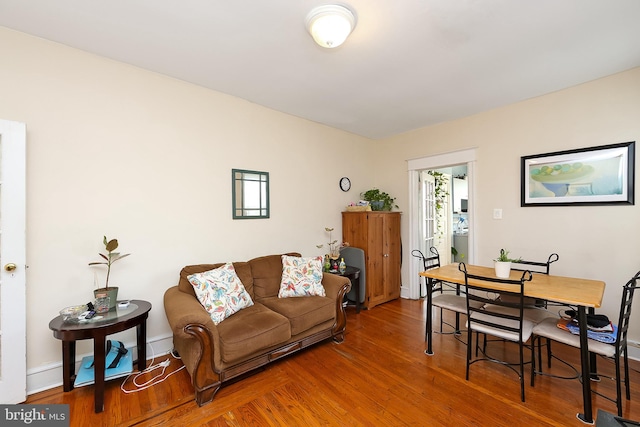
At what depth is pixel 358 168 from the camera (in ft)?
14.8

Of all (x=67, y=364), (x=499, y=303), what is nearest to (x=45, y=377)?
(x=67, y=364)

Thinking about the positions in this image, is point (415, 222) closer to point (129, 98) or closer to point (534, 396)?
point (534, 396)

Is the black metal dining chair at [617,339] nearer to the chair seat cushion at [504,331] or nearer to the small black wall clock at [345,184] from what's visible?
the chair seat cushion at [504,331]

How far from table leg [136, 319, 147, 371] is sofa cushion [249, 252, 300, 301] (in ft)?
3.24

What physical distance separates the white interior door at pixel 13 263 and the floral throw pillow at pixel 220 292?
1101 mm

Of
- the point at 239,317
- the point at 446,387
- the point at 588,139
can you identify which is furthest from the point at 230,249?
the point at 588,139

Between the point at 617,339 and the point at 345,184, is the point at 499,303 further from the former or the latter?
the point at 345,184

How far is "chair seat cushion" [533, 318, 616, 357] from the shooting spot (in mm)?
1805

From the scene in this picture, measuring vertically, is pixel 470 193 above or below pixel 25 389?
above

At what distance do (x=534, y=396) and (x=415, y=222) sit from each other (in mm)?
2564

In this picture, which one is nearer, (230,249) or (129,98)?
(129,98)

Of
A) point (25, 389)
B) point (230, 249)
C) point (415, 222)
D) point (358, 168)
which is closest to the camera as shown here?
point (25, 389)

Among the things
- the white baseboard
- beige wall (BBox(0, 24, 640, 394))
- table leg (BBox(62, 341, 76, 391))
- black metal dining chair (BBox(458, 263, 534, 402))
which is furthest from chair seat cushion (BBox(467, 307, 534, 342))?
the white baseboard

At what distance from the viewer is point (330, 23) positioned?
175 centimetres
